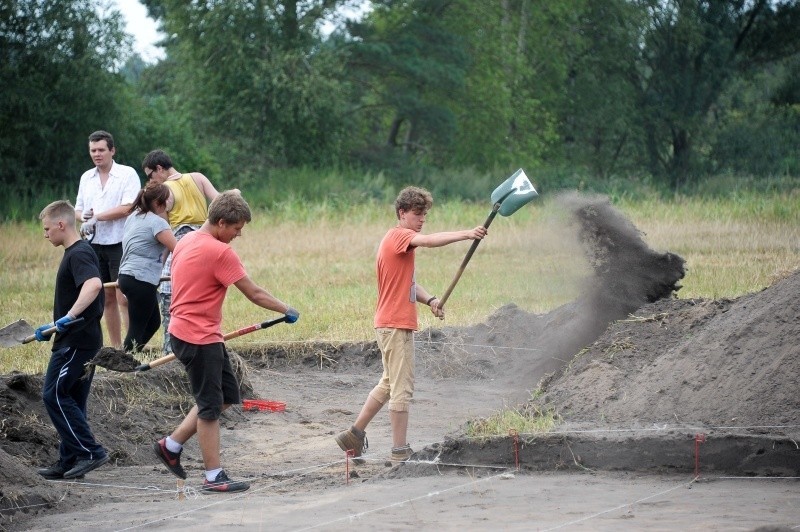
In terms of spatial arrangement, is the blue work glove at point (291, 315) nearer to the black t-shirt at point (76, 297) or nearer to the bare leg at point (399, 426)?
the bare leg at point (399, 426)

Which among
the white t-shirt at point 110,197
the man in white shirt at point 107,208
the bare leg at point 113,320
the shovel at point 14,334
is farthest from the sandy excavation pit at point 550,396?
the white t-shirt at point 110,197

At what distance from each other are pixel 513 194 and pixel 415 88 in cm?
3582

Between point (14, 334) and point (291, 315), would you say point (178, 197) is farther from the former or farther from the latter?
point (291, 315)

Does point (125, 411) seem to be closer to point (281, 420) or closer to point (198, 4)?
point (281, 420)

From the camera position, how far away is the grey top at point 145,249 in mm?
10086

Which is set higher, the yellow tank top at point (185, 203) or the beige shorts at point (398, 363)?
the yellow tank top at point (185, 203)

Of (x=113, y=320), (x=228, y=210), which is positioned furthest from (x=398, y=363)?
(x=113, y=320)

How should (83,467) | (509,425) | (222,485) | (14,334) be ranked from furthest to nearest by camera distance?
(14,334) < (83,467) < (509,425) < (222,485)

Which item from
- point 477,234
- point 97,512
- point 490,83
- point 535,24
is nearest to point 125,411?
point 97,512

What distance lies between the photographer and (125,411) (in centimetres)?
934

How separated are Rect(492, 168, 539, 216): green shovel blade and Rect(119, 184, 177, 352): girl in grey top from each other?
115 inches

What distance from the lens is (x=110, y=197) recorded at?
11.1m

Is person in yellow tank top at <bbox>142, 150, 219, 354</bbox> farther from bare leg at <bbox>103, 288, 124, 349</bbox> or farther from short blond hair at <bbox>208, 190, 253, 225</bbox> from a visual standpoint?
short blond hair at <bbox>208, 190, 253, 225</bbox>

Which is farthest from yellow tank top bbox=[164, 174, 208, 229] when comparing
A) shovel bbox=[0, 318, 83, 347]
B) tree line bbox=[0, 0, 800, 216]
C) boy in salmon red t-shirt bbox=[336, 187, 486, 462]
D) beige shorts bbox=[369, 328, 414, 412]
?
tree line bbox=[0, 0, 800, 216]
